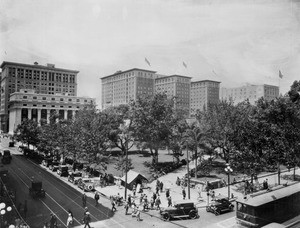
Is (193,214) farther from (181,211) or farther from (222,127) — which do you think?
(222,127)

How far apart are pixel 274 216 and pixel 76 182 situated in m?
26.6

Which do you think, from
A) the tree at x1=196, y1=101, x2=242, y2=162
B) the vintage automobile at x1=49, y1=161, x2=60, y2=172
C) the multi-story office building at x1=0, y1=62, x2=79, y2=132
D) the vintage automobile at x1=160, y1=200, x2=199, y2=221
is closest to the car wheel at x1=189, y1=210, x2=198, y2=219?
the vintage automobile at x1=160, y1=200, x2=199, y2=221

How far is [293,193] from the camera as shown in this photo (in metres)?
23.4

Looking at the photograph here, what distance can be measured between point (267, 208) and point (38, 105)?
399 ft

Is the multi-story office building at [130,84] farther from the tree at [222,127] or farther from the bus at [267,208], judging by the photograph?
the bus at [267,208]

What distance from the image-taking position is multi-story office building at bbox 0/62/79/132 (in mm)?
148000

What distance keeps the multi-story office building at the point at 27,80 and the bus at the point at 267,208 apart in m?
133

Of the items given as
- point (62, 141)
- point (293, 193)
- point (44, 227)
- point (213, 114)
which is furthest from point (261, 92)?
point (44, 227)

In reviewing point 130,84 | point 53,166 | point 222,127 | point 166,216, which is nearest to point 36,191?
point 166,216

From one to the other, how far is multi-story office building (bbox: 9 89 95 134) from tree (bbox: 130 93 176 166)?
7083 centimetres

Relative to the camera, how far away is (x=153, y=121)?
4894cm

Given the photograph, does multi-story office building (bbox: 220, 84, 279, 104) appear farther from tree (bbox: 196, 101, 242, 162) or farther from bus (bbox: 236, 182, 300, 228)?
bus (bbox: 236, 182, 300, 228)

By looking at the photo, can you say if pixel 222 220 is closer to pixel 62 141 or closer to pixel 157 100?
pixel 157 100

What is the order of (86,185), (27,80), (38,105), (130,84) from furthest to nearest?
1. (130,84)
2. (27,80)
3. (38,105)
4. (86,185)
